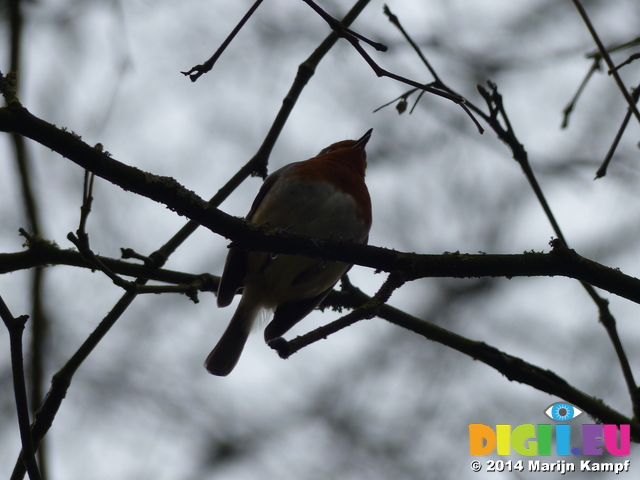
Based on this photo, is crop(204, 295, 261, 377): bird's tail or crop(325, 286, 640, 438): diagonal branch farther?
crop(204, 295, 261, 377): bird's tail

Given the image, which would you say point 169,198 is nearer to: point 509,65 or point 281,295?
point 281,295

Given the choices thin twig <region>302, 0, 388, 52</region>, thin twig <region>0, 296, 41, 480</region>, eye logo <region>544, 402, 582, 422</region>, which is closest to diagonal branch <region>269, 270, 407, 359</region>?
thin twig <region>0, 296, 41, 480</region>

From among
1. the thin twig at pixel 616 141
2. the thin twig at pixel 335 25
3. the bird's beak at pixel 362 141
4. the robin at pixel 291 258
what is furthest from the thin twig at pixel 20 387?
the bird's beak at pixel 362 141

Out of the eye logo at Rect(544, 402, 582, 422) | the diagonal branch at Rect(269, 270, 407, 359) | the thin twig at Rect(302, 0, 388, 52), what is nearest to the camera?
the thin twig at Rect(302, 0, 388, 52)

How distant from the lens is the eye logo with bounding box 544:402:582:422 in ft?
12.1

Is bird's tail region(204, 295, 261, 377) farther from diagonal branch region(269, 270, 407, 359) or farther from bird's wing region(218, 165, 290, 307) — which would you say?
diagonal branch region(269, 270, 407, 359)

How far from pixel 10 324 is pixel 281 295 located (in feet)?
7.83

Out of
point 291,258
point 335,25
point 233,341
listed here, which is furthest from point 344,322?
point 233,341

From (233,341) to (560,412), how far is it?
219 centimetres

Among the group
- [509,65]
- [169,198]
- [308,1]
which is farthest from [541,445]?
[509,65]

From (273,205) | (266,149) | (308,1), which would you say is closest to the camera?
(308,1)

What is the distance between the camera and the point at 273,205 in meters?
3.82

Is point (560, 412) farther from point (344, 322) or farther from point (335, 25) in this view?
point (335, 25)

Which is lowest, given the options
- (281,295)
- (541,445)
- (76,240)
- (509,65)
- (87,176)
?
(76,240)
